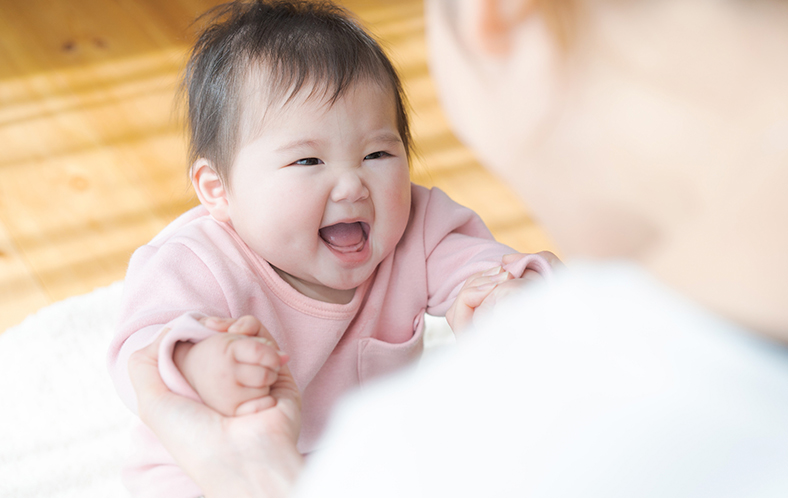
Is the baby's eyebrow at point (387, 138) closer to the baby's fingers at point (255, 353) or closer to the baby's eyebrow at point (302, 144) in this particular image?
the baby's eyebrow at point (302, 144)

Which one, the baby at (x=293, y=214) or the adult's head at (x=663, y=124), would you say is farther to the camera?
the baby at (x=293, y=214)

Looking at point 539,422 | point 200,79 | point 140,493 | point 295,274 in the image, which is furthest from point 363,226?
point 539,422

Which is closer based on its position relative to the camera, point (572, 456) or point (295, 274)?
point (572, 456)

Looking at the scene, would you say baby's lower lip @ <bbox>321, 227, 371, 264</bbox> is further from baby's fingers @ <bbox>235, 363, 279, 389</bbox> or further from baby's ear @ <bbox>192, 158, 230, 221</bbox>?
baby's fingers @ <bbox>235, 363, 279, 389</bbox>

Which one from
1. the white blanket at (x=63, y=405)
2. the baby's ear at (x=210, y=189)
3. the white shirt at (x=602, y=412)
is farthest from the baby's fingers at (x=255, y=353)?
the white blanket at (x=63, y=405)

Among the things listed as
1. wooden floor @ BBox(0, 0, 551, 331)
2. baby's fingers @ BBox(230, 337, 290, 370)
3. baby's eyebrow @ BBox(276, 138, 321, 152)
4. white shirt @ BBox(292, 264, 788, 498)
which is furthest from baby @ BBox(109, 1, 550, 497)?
wooden floor @ BBox(0, 0, 551, 331)

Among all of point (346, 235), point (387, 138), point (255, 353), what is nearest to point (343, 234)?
point (346, 235)

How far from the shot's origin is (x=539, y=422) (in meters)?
0.37

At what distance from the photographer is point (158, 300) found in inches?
31.0

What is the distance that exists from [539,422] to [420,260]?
62 cm

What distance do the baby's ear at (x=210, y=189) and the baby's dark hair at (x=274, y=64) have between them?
0.05ft

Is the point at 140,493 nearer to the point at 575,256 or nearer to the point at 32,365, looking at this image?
the point at 32,365

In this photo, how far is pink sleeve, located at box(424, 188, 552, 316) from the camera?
935mm

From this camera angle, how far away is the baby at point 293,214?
794 mm
